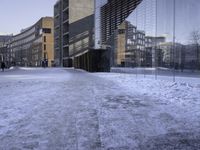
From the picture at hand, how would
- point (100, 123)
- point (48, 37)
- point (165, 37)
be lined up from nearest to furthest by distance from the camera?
point (100, 123)
point (165, 37)
point (48, 37)

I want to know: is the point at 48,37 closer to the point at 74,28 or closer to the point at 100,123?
the point at 74,28

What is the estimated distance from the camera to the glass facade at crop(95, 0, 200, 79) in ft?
54.0

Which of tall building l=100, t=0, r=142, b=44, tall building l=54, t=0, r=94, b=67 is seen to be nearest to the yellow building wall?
tall building l=54, t=0, r=94, b=67

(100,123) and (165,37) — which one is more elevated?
(165,37)

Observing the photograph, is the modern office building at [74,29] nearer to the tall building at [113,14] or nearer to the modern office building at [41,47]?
the tall building at [113,14]

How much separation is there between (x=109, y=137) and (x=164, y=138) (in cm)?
94

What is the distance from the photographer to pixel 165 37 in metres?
19.6

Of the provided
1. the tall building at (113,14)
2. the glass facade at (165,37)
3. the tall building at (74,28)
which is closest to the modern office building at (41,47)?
the tall building at (74,28)

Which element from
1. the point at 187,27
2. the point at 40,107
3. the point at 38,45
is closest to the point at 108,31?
the point at 187,27

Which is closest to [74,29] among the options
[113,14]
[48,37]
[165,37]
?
[48,37]

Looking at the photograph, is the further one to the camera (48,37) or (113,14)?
(48,37)

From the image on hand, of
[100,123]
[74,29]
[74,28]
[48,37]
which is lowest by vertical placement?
[100,123]

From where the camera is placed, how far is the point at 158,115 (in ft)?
27.1

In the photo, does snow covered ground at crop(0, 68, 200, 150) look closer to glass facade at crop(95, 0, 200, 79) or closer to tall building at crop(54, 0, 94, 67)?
glass facade at crop(95, 0, 200, 79)
